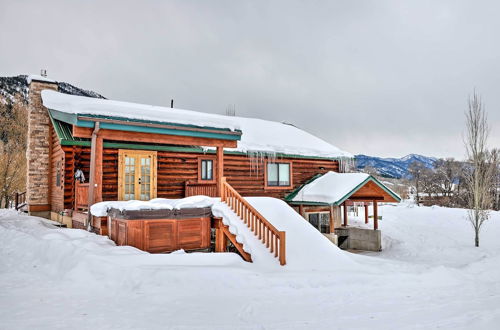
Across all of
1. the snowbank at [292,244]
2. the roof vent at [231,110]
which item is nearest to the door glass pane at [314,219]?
the snowbank at [292,244]

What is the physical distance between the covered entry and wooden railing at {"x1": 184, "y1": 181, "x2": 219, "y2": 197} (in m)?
4.64

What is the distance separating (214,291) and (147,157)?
28.0ft

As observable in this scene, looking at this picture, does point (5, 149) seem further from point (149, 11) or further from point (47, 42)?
point (149, 11)

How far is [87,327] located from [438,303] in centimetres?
528

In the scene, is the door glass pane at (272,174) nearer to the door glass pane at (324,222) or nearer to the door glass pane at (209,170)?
Answer: the door glass pane at (209,170)

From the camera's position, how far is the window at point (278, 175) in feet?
57.2

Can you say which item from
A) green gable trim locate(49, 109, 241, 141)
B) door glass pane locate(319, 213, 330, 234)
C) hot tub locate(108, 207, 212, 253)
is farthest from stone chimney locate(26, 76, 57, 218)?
door glass pane locate(319, 213, 330, 234)

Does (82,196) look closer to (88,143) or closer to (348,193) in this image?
(88,143)

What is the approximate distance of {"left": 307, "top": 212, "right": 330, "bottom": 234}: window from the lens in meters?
19.3

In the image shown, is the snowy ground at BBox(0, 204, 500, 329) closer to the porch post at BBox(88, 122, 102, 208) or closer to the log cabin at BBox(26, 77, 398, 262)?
the porch post at BBox(88, 122, 102, 208)

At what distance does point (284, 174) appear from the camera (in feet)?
58.5

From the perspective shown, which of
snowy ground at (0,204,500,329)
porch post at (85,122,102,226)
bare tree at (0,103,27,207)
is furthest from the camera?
bare tree at (0,103,27,207)

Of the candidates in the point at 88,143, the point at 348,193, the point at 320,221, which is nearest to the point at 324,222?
the point at 320,221

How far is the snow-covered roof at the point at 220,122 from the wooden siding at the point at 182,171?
69 cm
